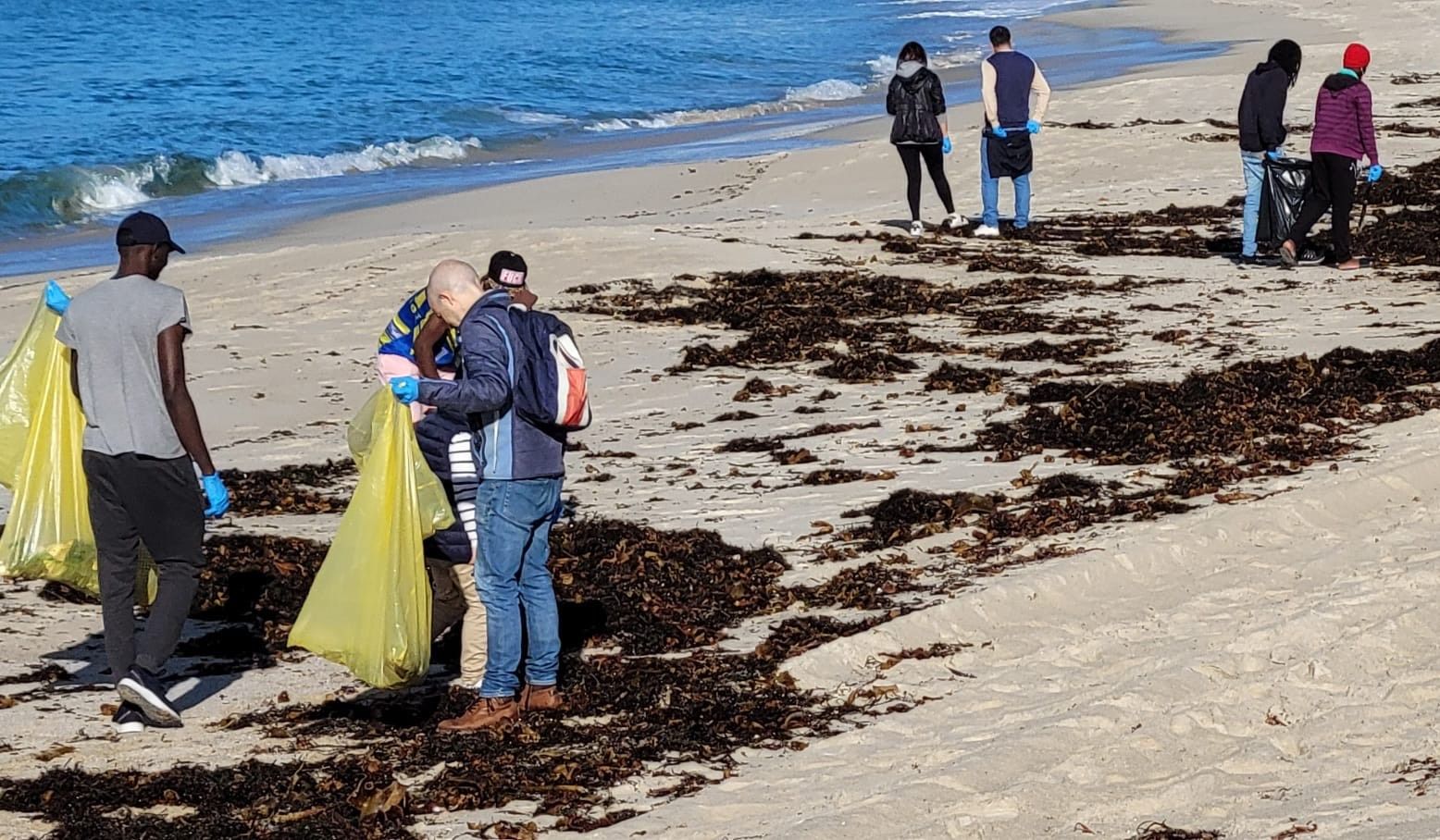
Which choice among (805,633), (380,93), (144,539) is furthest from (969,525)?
(380,93)

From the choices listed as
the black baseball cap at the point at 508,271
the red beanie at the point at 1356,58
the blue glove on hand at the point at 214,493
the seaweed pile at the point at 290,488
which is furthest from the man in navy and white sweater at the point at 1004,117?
the blue glove on hand at the point at 214,493

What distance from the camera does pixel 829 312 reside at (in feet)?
38.7

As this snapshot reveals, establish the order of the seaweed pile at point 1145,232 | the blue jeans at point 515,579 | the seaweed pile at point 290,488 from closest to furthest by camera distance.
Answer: the blue jeans at point 515,579
the seaweed pile at point 290,488
the seaweed pile at point 1145,232

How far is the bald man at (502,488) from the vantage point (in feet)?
16.9

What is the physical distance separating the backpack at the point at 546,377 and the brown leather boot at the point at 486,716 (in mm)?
953

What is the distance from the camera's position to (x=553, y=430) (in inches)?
210

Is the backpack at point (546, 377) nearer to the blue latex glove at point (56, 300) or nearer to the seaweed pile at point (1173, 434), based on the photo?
the blue latex glove at point (56, 300)

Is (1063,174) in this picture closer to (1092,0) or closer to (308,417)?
(308,417)

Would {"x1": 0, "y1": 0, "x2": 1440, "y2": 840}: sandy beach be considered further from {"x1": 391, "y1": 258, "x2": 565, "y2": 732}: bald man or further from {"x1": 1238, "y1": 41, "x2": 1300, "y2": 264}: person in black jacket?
{"x1": 391, "y1": 258, "x2": 565, "y2": 732}: bald man

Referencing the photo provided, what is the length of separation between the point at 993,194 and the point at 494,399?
984 cm

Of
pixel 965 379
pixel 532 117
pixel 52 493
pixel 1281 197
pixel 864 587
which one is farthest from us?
pixel 532 117

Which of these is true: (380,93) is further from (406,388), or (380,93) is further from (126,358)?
(406,388)

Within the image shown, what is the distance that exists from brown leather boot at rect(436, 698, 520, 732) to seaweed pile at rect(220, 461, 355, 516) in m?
2.87

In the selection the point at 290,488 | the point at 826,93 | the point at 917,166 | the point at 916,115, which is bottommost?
the point at 290,488
